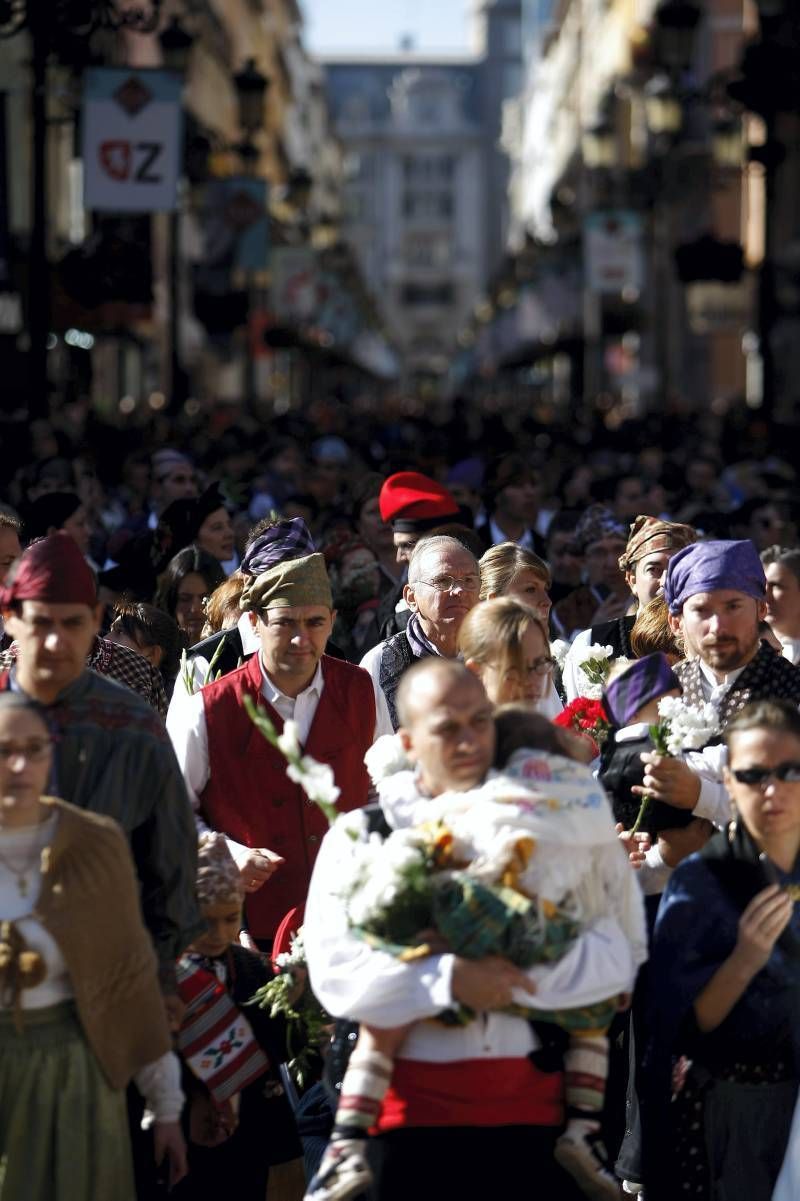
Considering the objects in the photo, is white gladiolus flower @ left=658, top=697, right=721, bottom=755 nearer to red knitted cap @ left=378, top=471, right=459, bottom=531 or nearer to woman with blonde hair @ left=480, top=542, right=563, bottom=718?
woman with blonde hair @ left=480, top=542, right=563, bottom=718

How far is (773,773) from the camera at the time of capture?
5.28 metres

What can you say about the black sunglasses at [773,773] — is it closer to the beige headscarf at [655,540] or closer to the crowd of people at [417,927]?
the crowd of people at [417,927]

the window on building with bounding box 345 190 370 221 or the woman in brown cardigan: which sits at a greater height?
the window on building with bounding box 345 190 370 221

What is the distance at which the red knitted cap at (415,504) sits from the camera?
34.8 feet

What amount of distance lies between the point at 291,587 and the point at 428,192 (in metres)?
179

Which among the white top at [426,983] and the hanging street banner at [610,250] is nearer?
the white top at [426,983]

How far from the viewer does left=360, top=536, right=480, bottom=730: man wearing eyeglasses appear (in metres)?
7.94

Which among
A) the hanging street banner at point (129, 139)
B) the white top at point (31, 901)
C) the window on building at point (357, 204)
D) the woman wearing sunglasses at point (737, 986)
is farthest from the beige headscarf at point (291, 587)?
the window on building at point (357, 204)

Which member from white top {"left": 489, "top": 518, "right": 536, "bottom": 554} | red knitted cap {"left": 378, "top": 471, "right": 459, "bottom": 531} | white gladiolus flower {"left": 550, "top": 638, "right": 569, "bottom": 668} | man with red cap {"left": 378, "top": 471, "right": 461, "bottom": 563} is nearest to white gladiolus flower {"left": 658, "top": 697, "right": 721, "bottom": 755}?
white gladiolus flower {"left": 550, "top": 638, "right": 569, "bottom": 668}

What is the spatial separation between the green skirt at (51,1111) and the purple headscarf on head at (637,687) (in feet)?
5.28

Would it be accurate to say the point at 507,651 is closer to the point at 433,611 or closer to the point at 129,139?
the point at 433,611

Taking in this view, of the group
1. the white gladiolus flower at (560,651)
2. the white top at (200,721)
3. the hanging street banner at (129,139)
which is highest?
the hanging street banner at (129,139)

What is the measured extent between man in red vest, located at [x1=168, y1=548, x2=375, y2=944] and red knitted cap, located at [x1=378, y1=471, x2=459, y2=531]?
356cm

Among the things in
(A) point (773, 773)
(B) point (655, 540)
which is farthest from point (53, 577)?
(B) point (655, 540)
